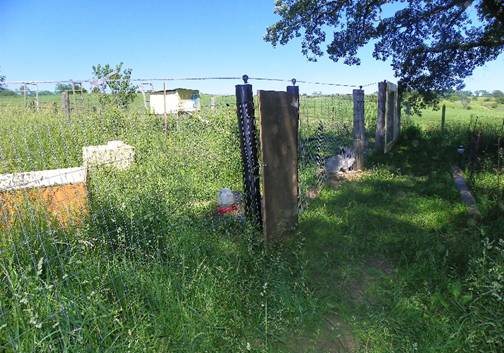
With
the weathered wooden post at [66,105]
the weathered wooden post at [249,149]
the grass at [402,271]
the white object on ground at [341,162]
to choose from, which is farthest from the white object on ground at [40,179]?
the white object on ground at [341,162]

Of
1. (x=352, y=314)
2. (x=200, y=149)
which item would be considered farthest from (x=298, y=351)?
(x=200, y=149)

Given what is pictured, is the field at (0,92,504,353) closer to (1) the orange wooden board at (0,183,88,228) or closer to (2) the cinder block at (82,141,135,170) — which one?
(1) the orange wooden board at (0,183,88,228)

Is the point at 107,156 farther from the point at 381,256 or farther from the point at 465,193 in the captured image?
the point at 465,193

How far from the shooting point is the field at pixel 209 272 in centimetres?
258

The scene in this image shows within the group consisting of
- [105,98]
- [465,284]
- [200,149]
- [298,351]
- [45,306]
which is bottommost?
[298,351]

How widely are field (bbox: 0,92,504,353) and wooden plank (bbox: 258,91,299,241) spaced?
10.9 inches

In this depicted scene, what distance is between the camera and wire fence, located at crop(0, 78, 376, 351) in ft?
8.07

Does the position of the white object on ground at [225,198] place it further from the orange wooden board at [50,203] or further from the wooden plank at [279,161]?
the orange wooden board at [50,203]

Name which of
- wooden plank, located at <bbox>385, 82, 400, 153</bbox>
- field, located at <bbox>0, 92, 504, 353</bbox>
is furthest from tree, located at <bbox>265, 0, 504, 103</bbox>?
field, located at <bbox>0, 92, 504, 353</bbox>

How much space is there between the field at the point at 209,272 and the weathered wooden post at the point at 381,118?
14.6ft

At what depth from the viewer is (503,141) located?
9594 mm

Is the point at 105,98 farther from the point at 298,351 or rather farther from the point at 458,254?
the point at 458,254

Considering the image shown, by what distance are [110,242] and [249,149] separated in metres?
1.78

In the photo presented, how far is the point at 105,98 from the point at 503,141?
386 inches
